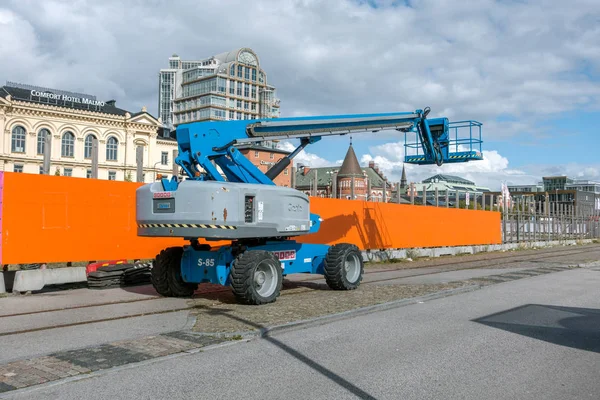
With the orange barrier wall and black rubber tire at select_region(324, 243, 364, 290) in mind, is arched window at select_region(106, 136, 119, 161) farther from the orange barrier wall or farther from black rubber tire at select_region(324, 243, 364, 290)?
black rubber tire at select_region(324, 243, 364, 290)

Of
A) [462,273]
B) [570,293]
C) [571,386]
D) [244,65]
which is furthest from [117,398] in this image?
[244,65]

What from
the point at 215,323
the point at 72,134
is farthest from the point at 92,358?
the point at 72,134

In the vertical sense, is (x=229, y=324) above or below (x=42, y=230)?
below

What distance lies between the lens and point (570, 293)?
13828mm

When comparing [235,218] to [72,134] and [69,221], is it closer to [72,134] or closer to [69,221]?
[69,221]

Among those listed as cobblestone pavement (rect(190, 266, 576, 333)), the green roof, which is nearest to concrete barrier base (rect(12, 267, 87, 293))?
cobblestone pavement (rect(190, 266, 576, 333))

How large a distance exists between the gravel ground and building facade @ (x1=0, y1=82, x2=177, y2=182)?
2002 inches

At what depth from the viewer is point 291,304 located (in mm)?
11398

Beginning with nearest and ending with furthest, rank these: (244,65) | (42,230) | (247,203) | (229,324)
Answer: (229,324) < (247,203) < (42,230) < (244,65)

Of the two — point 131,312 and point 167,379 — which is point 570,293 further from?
point 167,379

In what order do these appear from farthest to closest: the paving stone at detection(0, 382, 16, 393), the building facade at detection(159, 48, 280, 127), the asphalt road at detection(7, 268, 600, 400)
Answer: the building facade at detection(159, 48, 280, 127)
the asphalt road at detection(7, 268, 600, 400)
the paving stone at detection(0, 382, 16, 393)

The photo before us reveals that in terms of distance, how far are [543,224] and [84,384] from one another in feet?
155

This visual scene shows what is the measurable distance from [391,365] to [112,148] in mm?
70113

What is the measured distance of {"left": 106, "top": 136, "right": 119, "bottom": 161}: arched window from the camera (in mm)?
71312
